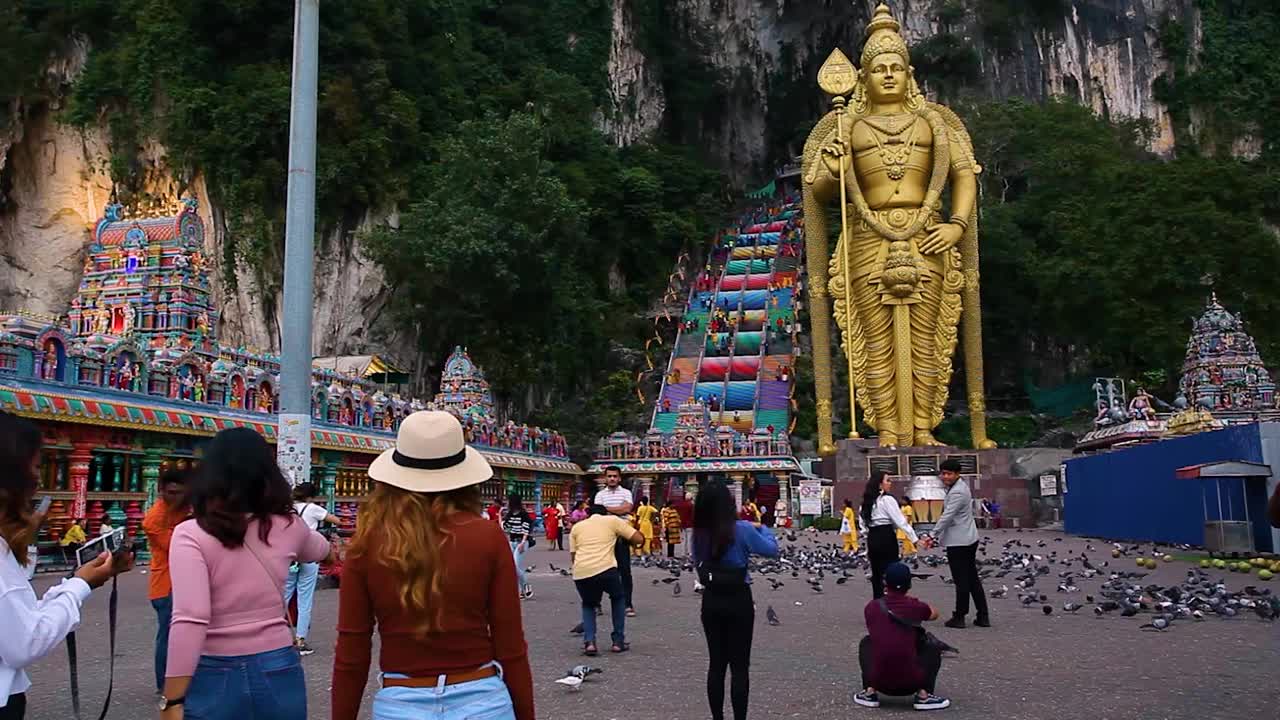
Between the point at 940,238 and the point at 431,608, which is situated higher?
the point at 940,238

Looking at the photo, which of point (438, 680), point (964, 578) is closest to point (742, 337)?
point (964, 578)

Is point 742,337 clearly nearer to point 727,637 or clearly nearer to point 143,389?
point 143,389

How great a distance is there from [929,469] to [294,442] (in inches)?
637

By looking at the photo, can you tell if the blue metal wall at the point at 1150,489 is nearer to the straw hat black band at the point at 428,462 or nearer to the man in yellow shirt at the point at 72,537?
the straw hat black band at the point at 428,462

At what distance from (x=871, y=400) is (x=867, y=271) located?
2699mm

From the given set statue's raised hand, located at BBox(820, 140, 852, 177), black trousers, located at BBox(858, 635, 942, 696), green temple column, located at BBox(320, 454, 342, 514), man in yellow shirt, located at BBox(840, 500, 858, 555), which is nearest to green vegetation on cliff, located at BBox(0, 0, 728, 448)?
statue's raised hand, located at BBox(820, 140, 852, 177)

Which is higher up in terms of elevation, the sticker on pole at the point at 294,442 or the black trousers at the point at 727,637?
the sticker on pole at the point at 294,442

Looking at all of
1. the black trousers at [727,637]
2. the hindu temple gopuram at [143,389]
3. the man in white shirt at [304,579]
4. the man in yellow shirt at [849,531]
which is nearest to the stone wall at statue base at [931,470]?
the man in yellow shirt at [849,531]

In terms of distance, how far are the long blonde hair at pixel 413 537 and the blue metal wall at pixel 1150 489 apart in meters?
13.8

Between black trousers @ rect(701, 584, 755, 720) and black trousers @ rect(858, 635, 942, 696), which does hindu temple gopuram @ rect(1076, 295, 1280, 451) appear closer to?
black trousers @ rect(858, 635, 942, 696)

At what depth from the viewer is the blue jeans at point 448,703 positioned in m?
2.54

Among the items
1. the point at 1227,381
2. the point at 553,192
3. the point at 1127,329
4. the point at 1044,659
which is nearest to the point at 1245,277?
the point at 1127,329

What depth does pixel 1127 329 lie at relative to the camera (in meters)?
31.5

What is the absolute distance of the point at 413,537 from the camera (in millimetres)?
2543
